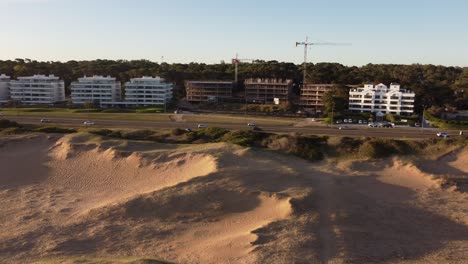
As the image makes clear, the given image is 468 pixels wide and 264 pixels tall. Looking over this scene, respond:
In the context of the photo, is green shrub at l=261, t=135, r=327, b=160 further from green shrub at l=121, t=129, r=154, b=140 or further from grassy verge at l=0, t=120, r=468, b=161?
green shrub at l=121, t=129, r=154, b=140

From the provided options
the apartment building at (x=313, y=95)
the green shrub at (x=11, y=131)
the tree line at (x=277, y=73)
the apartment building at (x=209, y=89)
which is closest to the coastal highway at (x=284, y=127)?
the green shrub at (x=11, y=131)

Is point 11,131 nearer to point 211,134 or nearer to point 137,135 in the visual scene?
point 137,135

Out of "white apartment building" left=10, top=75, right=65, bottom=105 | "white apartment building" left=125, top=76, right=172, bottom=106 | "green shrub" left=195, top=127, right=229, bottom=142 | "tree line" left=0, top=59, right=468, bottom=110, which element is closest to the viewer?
"green shrub" left=195, top=127, right=229, bottom=142

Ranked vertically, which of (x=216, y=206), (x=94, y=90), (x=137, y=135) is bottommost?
(x=216, y=206)

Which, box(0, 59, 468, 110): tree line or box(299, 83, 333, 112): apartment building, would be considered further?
box(0, 59, 468, 110): tree line

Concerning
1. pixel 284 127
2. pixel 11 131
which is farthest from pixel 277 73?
pixel 11 131

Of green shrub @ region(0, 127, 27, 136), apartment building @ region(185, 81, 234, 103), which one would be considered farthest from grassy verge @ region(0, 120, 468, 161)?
apartment building @ region(185, 81, 234, 103)
